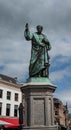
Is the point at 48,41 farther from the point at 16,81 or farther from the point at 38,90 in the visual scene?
the point at 16,81

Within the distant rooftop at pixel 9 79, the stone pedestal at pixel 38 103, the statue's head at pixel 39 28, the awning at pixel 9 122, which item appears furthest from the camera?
the distant rooftop at pixel 9 79

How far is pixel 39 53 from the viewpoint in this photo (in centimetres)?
1734

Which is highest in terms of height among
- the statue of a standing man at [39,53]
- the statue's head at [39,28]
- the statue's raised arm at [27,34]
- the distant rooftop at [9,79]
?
the distant rooftop at [9,79]

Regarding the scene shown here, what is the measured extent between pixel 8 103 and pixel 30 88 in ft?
115

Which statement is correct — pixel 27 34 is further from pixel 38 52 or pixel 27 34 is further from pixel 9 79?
pixel 9 79

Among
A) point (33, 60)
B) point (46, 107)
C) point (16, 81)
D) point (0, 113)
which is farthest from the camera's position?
point (16, 81)

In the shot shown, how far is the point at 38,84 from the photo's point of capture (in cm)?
1620

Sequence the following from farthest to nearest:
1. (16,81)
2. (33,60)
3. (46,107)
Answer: (16,81) < (33,60) < (46,107)

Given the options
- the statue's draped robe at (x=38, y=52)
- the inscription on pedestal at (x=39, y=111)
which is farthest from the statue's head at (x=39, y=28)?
the inscription on pedestal at (x=39, y=111)

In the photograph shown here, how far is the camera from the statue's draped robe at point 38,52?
17047 mm

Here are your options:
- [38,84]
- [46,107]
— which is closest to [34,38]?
[38,84]

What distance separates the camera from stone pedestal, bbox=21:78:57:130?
16.0 m

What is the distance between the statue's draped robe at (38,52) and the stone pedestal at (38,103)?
2.96 feet

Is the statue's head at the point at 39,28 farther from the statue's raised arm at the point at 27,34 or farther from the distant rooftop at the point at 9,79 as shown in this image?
the distant rooftop at the point at 9,79
